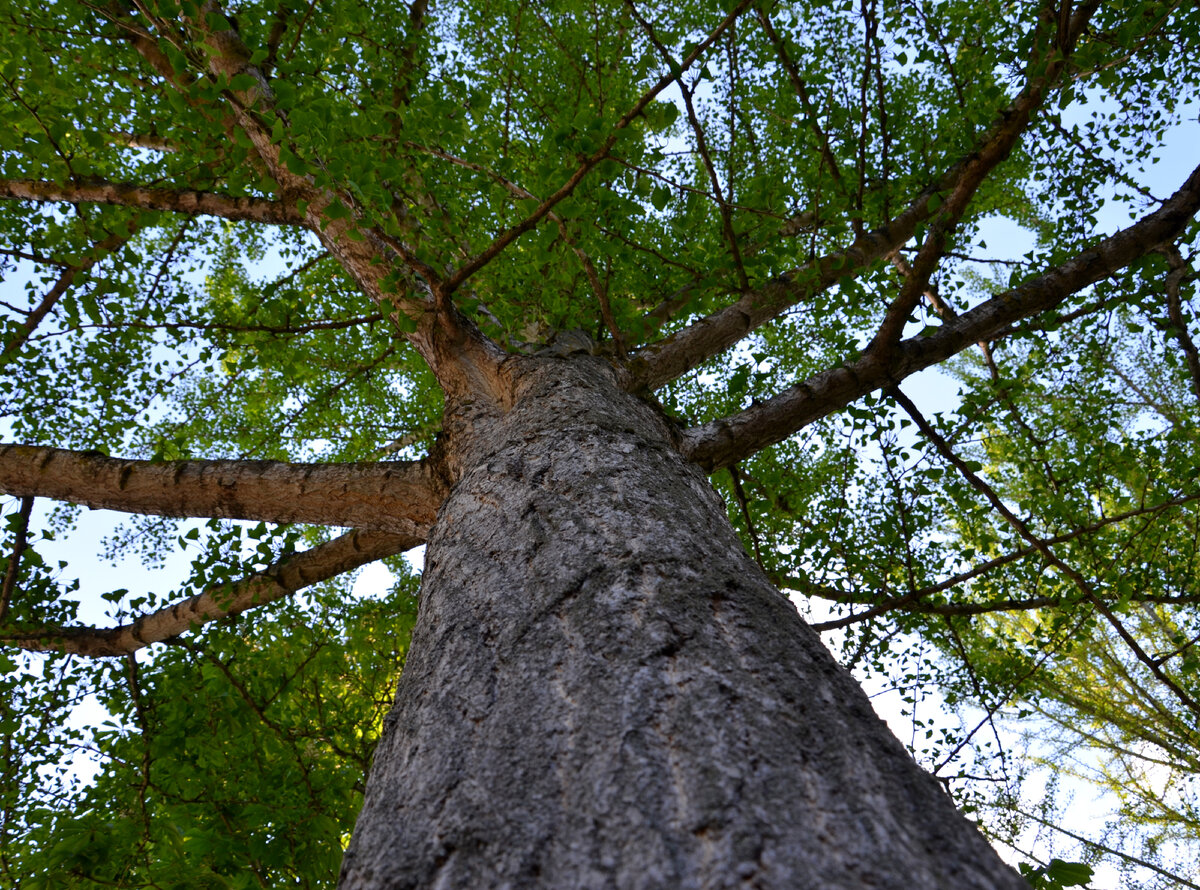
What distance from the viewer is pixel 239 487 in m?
3.28

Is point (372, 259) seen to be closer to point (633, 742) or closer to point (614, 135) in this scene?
point (614, 135)

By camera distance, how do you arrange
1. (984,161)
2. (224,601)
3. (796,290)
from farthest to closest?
(796,290), (224,601), (984,161)

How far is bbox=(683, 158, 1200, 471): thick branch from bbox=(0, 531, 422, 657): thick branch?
6.00 feet

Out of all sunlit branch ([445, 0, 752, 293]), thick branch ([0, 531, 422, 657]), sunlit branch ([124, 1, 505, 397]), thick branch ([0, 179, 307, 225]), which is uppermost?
thick branch ([0, 179, 307, 225])

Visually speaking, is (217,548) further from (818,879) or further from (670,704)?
(818,879)

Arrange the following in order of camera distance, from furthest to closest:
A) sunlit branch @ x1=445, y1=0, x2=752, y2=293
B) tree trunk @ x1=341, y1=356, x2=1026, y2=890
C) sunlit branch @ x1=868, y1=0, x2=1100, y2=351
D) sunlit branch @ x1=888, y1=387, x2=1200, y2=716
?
sunlit branch @ x1=888, y1=387, x2=1200, y2=716 < sunlit branch @ x1=868, y1=0, x2=1100, y2=351 < sunlit branch @ x1=445, y1=0, x2=752, y2=293 < tree trunk @ x1=341, y1=356, x2=1026, y2=890

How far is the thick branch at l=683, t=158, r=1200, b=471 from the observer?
342 centimetres

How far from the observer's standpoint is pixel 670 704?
0.94 metres

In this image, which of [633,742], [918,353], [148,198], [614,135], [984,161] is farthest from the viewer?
[148,198]

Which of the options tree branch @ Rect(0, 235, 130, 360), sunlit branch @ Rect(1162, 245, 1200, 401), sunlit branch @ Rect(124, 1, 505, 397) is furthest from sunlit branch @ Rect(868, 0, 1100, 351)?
tree branch @ Rect(0, 235, 130, 360)

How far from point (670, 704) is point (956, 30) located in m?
6.10

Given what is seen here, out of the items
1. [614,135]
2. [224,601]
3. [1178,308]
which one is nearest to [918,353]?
[1178,308]

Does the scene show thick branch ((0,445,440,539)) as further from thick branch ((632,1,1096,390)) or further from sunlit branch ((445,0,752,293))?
thick branch ((632,1,1096,390))

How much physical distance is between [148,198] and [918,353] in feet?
16.1
